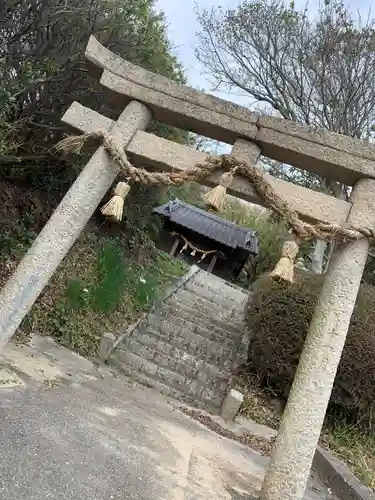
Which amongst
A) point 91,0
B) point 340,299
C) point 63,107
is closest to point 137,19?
point 91,0

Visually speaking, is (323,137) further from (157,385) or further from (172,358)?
(172,358)

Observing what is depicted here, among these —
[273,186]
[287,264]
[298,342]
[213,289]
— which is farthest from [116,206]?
[213,289]

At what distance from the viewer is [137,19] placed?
8.37 metres

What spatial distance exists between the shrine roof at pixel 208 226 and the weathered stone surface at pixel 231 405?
11.9 metres

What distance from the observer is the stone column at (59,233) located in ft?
14.7

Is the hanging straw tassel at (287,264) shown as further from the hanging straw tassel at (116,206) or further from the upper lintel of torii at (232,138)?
the hanging straw tassel at (116,206)

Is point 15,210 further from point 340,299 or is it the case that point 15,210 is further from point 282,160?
point 340,299

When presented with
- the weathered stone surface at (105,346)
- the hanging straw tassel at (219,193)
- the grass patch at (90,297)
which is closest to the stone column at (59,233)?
the hanging straw tassel at (219,193)

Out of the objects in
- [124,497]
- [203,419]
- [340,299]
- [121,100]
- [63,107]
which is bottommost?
[124,497]

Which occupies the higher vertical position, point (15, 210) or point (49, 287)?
point (15, 210)

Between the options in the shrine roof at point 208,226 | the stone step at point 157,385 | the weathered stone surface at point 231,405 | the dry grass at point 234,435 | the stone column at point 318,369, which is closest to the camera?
the stone column at point 318,369

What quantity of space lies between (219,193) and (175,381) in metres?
4.47

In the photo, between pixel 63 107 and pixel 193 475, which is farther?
pixel 63 107

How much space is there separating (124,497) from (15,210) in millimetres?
5746
